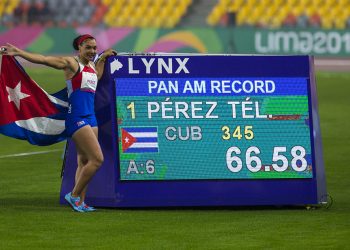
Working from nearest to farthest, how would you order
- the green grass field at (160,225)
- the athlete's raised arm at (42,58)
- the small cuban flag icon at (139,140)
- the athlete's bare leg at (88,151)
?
the green grass field at (160,225)
the athlete's raised arm at (42,58)
the athlete's bare leg at (88,151)
the small cuban flag icon at (139,140)

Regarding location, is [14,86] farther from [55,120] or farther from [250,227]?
[250,227]

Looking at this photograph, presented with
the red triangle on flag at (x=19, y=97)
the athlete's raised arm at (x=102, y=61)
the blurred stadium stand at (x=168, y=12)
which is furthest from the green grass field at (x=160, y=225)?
the blurred stadium stand at (x=168, y=12)

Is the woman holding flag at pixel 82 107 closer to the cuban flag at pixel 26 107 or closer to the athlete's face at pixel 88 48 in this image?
the athlete's face at pixel 88 48

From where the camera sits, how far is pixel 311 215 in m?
11.2

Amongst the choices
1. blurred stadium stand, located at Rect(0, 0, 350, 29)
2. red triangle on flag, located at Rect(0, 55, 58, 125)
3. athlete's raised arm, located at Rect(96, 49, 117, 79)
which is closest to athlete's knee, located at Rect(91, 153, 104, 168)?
athlete's raised arm, located at Rect(96, 49, 117, 79)

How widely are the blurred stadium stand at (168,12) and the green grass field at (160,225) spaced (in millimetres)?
25837

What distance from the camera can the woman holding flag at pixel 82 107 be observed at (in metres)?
11.2

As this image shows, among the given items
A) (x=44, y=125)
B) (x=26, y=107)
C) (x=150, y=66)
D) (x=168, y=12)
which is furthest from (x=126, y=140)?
(x=168, y=12)

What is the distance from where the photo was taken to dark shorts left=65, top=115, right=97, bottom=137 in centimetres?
1123

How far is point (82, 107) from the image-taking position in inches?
442

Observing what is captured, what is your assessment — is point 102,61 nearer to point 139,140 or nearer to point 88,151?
point 139,140

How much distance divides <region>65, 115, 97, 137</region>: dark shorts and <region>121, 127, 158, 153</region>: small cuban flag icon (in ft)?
1.33

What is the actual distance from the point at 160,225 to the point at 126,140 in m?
1.37

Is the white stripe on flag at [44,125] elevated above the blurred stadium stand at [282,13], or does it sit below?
below
